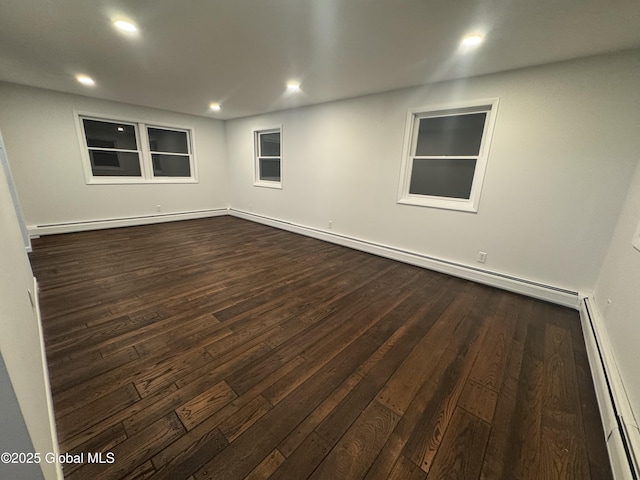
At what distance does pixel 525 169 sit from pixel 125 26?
4.10 metres

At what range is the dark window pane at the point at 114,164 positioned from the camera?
16.1ft

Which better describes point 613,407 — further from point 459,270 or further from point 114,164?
point 114,164

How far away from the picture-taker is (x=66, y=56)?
281cm

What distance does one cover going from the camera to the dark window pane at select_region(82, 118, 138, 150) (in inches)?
188

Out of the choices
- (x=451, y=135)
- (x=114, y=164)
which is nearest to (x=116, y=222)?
(x=114, y=164)

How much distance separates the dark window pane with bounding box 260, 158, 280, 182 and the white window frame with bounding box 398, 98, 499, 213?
302 centimetres

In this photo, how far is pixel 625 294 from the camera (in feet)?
5.89

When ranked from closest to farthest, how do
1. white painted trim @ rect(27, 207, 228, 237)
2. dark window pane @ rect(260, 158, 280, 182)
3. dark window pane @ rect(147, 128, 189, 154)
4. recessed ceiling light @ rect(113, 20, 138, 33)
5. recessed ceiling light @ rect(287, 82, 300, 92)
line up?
recessed ceiling light @ rect(113, 20, 138, 33) → recessed ceiling light @ rect(287, 82, 300, 92) → white painted trim @ rect(27, 207, 228, 237) → dark window pane @ rect(147, 128, 189, 154) → dark window pane @ rect(260, 158, 280, 182)

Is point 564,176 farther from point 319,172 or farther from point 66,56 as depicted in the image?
point 66,56

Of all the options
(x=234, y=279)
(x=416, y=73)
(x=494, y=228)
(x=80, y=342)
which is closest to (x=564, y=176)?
(x=494, y=228)

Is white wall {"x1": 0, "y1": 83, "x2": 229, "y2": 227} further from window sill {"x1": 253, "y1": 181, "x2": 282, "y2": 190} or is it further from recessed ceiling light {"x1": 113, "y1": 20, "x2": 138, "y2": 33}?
recessed ceiling light {"x1": 113, "y1": 20, "x2": 138, "y2": 33}

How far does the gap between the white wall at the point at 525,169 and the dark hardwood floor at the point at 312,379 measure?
60 cm

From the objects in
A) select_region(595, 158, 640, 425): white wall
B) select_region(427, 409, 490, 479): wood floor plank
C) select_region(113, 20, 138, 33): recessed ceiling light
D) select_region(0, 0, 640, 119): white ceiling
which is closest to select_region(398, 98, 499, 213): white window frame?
select_region(0, 0, 640, 119): white ceiling

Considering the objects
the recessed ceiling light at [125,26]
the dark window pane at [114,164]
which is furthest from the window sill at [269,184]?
the recessed ceiling light at [125,26]
